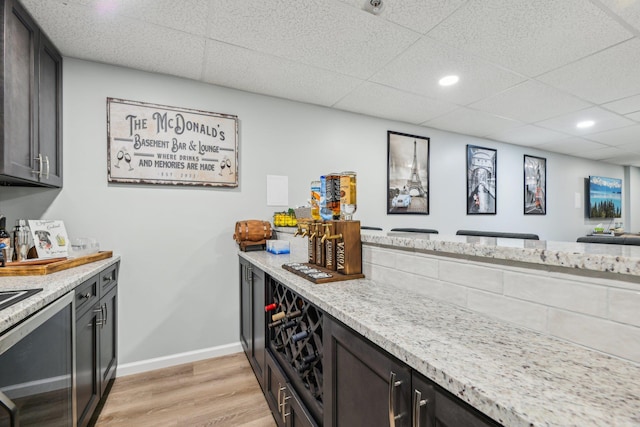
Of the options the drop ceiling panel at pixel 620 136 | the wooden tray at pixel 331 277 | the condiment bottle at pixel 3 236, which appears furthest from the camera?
the drop ceiling panel at pixel 620 136

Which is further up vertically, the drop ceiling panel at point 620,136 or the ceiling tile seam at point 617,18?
the ceiling tile seam at point 617,18

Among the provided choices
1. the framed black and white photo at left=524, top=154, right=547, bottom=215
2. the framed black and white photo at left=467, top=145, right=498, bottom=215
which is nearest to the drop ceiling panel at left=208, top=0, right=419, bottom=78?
the framed black and white photo at left=467, top=145, right=498, bottom=215

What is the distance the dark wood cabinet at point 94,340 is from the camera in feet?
4.83

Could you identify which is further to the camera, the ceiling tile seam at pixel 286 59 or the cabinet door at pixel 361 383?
the ceiling tile seam at pixel 286 59

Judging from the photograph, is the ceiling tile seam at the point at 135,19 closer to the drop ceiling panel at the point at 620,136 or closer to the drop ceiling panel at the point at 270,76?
the drop ceiling panel at the point at 270,76

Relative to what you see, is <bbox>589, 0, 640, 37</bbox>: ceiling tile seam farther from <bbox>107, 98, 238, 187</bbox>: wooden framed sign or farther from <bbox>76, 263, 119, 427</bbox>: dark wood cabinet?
<bbox>76, 263, 119, 427</bbox>: dark wood cabinet

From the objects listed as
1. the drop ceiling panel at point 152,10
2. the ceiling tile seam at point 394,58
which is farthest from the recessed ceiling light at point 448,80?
the drop ceiling panel at point 152,10

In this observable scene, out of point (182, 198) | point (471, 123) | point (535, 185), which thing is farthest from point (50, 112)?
point (535, 185)

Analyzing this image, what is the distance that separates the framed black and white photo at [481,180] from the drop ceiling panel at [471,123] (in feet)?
1.07

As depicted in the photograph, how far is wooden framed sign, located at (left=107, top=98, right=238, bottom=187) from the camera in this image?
230 cm

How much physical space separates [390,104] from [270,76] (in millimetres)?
1349

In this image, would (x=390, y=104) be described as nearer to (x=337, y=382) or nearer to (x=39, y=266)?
(x=337, y=382)

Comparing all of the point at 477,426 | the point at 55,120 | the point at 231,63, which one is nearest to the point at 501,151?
the point at 231,63

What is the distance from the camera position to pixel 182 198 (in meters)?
2.51
